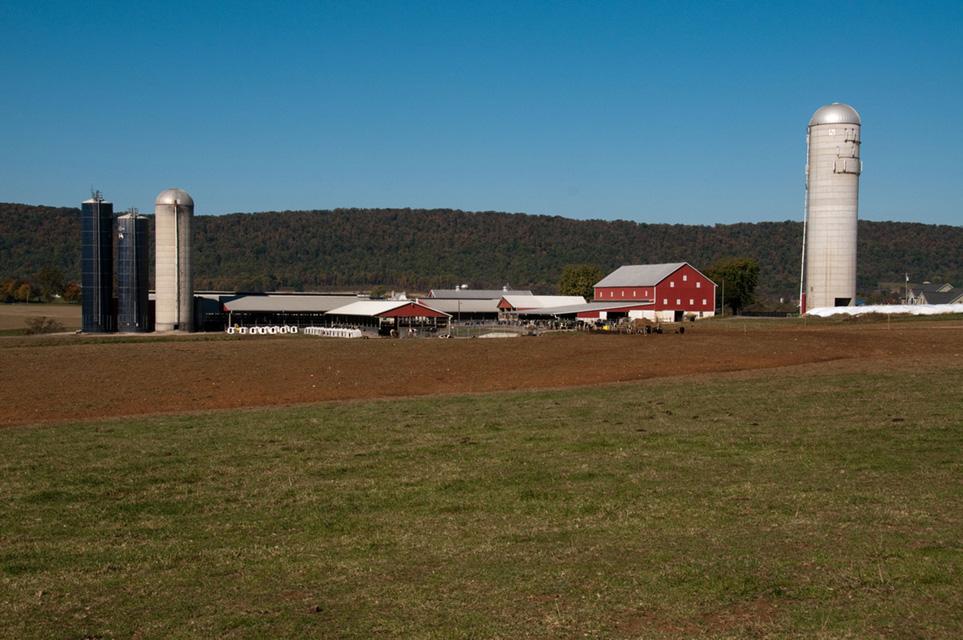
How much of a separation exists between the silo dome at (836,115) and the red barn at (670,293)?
19026mm

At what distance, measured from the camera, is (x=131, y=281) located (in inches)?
3553

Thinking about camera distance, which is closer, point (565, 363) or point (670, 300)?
point (565, 363)

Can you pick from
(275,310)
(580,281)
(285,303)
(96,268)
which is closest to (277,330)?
(275,310)

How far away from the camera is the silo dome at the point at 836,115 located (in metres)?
81.4

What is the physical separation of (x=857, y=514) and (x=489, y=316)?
9603 cm

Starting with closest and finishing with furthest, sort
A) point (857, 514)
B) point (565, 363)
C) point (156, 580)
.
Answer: point (156, 580) < point (857, 514) < point (565, 363)

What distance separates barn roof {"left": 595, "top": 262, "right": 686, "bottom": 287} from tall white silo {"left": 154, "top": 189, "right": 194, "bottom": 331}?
44.6 m

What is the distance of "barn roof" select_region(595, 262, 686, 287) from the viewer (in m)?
94.8

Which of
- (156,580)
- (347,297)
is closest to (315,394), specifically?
(156,580)

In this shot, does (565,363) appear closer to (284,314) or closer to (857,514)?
(857,514)

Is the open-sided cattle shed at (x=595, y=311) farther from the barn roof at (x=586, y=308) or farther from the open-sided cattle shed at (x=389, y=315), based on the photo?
the open-sided cattle shed at (x=389, y=315)

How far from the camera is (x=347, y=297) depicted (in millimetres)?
106812

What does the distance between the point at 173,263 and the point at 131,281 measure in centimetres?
441

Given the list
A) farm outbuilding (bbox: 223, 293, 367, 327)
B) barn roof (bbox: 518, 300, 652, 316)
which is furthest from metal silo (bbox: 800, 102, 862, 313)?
farm outbuilding (bbox: 223, 293, 367, 327)
